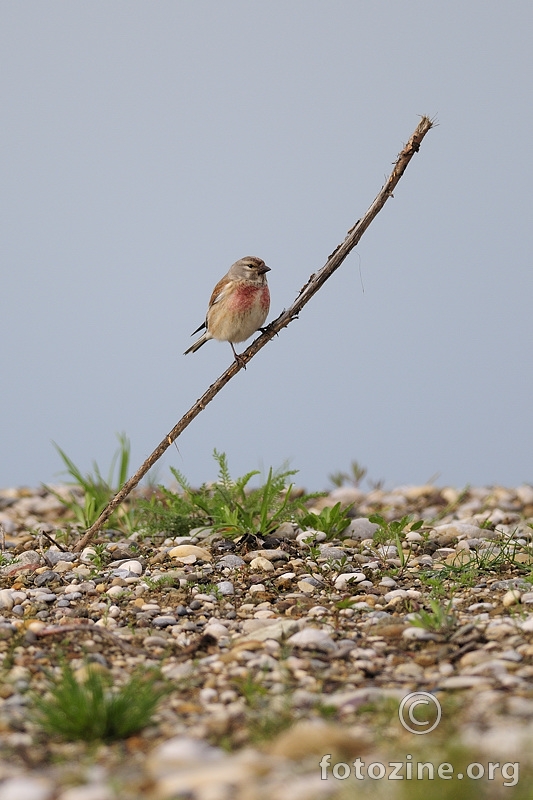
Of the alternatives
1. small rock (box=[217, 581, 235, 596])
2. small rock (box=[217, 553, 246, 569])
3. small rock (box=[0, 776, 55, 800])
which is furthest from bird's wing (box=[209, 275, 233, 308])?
small rock (box=[0, 776, 55, 800])

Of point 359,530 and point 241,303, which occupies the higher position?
point 241,303

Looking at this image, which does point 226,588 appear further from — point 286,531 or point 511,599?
point 511,599

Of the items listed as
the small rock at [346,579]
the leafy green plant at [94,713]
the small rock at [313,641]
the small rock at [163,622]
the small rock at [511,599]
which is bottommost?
the leafy green plant at [94,713]

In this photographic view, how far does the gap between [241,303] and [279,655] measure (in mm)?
3855

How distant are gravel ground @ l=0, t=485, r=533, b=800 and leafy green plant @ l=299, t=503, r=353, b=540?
4.3 inches

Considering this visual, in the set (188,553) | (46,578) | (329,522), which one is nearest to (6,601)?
(46,578)

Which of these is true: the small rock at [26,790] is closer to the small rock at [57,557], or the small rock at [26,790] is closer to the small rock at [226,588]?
the small rock at [226,588]

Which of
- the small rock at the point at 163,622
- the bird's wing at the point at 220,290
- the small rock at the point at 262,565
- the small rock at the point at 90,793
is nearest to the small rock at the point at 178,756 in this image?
the small rock at the point at 90,793

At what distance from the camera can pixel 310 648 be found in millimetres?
5320

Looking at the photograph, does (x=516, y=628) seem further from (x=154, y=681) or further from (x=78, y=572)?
(x=78, y=572)

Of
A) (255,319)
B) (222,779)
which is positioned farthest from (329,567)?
(222,779)

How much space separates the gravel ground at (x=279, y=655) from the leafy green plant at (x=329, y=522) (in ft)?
0.36

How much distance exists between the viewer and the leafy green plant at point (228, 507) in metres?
7.84

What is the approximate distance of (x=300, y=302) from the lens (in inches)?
286
